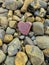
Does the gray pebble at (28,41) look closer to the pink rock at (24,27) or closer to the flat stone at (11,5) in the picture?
the pink rock at (24,27)

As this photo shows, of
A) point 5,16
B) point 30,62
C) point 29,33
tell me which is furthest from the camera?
point 5,16

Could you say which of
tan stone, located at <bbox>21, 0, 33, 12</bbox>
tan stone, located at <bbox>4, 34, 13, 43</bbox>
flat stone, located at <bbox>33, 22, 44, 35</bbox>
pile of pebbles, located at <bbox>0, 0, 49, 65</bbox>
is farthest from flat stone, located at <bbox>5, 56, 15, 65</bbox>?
tan stone, located at <bbox>21, 0, 33, 12</bbox>

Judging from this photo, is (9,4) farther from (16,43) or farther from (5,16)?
(16,43)

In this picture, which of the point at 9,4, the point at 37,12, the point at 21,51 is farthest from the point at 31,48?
the point at 9,4

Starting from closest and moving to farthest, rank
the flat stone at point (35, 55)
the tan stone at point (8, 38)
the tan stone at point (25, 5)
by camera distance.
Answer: the flat stone at point (35, 55), the tan stone at point (8, 38), the tan stone at point (25, 5)

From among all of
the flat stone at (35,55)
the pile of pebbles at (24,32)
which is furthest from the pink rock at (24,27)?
the flat stone at (35,55)

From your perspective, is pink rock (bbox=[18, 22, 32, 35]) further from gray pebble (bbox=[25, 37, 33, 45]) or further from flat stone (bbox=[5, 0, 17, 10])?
flat stone (bbox=[5, 0, 17, 10])

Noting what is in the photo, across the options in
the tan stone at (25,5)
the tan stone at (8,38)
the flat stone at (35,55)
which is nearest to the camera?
the flat stone at (35,55)
